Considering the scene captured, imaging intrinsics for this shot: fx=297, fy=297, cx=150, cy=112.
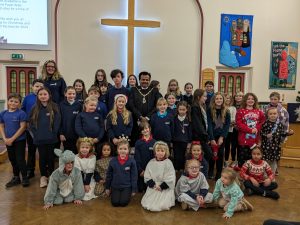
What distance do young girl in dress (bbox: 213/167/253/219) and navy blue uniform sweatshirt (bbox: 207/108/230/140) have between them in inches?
35.8

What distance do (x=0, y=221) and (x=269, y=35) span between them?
6.22 m

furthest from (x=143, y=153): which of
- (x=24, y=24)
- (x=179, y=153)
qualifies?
(x=24, y=24)

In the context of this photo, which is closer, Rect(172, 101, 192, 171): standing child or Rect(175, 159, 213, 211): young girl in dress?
Rect(175, 159, 213, 211): young girl in dress

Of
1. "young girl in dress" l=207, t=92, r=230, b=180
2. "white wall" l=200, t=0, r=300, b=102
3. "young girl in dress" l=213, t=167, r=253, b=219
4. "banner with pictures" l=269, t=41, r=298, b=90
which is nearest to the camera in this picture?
"young girl in dress" l=213, t=167, r=253, b=219

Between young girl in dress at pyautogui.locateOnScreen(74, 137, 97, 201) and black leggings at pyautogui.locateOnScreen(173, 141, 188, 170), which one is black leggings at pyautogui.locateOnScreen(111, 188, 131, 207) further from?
black leggings at pyautogui.locateOnScreen(173, 141, 188, 170)

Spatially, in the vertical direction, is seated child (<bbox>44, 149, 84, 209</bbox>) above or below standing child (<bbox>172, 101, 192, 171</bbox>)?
below

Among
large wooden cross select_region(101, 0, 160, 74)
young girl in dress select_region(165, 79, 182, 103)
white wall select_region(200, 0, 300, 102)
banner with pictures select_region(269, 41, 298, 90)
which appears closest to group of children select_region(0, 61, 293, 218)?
young girl in dress select_region(165, 79, 182, 103)

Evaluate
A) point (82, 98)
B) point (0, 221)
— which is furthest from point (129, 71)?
point (0, 221)

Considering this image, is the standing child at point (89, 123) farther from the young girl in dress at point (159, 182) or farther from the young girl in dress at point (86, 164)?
the young girl in dress at point (159, 182)

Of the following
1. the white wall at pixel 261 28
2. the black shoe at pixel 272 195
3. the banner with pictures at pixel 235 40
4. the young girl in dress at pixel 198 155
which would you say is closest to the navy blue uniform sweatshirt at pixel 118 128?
the young girl in dress at pixel 198 155

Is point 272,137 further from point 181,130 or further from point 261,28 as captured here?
point 261,28

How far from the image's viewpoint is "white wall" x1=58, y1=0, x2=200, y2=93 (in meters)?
6.10

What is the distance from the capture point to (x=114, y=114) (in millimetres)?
3557

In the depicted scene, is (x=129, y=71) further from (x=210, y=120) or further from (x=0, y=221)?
(x=0, y=221)
